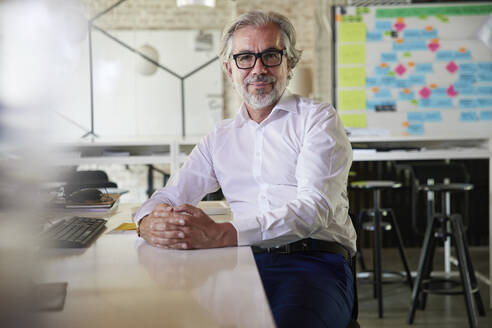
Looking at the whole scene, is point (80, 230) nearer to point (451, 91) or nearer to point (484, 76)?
point (451, 91)

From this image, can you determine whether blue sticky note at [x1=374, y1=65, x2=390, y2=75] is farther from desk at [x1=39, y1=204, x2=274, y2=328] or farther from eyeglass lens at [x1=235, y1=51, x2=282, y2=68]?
desk at [x1=39, y1=204, x2=274, y2=328]

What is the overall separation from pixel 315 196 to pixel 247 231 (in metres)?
0.25

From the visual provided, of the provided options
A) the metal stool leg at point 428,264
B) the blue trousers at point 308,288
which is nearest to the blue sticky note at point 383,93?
the metal stool leg at point 428,264

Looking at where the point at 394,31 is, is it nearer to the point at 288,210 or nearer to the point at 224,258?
the point at 288,210

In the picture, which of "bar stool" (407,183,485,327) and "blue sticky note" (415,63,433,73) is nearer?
"bar stool" (407,183,485,327)

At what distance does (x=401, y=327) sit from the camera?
2732mm

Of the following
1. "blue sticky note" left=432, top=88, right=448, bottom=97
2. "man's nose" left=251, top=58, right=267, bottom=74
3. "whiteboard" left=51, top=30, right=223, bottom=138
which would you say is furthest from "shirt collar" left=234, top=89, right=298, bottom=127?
"whiteboard" left=51, top=30, right=223, bottom=138

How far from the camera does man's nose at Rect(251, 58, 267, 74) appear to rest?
5.54ft

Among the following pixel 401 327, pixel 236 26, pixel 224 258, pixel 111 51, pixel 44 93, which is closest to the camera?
pixel 44 93

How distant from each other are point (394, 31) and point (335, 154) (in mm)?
3576

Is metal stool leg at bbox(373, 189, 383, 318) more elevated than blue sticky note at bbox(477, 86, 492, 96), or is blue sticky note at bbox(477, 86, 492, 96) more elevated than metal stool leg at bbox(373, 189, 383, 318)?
blue sticky note at bbox(477, 86, 492, 96)

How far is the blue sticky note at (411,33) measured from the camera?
4730 millimetres

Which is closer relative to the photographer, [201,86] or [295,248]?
[295,248]

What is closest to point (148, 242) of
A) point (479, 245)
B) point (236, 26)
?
point (236, 26)
